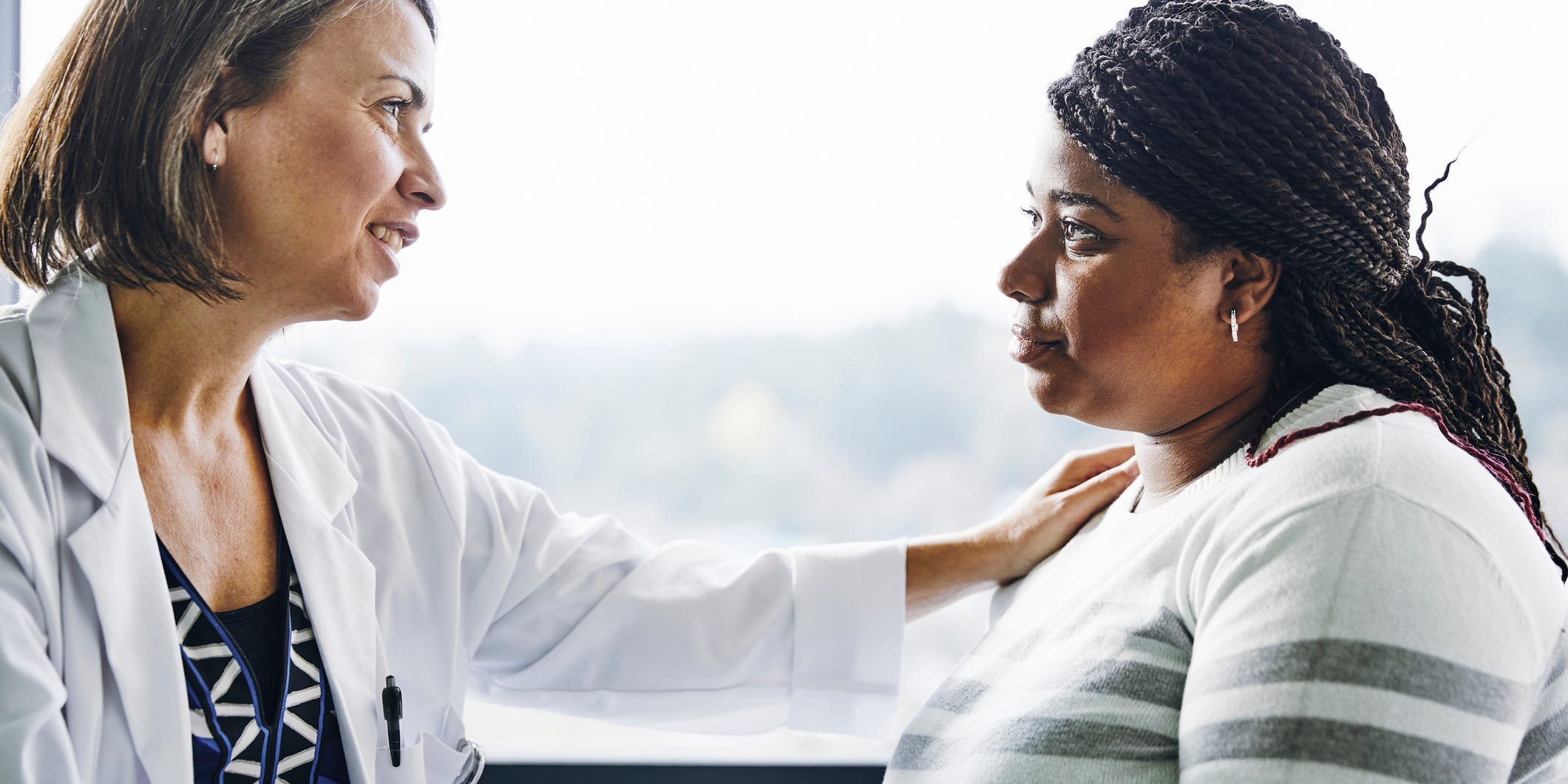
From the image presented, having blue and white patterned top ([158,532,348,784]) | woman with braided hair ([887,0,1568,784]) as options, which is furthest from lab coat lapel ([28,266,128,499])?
woman with braided hair ([887,0,1568,784])

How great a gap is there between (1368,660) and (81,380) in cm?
108

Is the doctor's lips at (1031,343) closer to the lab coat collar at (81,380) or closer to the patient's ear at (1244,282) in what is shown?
the patient's ear at (1244,282)

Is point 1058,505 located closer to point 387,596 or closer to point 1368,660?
point 1368,660

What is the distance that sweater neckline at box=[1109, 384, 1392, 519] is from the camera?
0.92 m

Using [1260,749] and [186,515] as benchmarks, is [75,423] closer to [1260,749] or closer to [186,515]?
[186,515]

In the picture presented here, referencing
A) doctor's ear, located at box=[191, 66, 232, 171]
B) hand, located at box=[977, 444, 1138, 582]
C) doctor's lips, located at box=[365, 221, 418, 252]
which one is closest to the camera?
doctor's ear, located at box=[191, 66, 232, 171]

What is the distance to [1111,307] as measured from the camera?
0.98 m

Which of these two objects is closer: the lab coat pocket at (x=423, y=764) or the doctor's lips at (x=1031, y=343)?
the doctor's lips at (x=1031, y=343)

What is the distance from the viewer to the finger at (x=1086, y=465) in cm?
129

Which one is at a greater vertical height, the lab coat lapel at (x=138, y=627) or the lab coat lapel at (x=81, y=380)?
the lab coat lapel at (x=81, y=380)

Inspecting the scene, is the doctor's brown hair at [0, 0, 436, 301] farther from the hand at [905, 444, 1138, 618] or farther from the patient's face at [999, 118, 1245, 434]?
the hand at [905, 444, 1138, 618]

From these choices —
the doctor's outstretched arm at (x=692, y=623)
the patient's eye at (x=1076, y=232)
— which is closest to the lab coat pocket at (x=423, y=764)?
the doctor's outstretched arm at (x=692, y=623)

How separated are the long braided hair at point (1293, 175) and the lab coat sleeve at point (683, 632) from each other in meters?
0.59

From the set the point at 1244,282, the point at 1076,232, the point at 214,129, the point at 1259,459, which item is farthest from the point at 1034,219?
the point at 214,129
